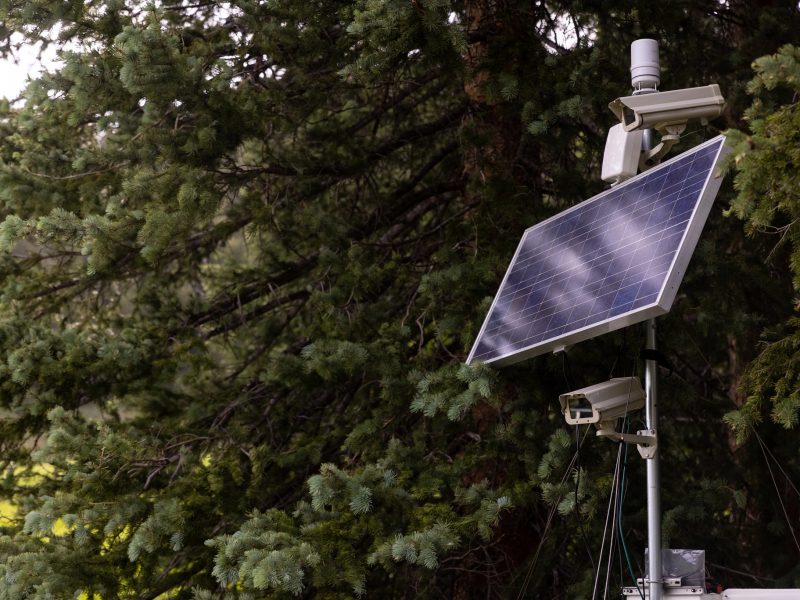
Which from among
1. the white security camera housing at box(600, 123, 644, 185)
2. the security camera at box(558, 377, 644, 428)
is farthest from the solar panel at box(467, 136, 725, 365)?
the security camera at box(558, 377, 644, 428)

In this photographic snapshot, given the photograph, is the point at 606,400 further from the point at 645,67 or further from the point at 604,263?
the point at 645,67

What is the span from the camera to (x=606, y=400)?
4.30m

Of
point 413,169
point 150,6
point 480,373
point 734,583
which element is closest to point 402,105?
point 413,169

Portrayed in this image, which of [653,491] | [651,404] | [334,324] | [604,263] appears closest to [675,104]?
[604,263]

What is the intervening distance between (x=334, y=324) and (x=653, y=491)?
2.60 meters

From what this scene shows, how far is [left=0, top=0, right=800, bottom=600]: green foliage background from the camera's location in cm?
507

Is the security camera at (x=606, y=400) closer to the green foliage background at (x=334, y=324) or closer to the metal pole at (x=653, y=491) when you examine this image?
the metal pole at (x=653, y=491)

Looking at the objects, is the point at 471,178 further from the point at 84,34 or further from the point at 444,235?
the point at 84,34

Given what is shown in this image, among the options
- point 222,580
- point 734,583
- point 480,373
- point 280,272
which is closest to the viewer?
point 222,580

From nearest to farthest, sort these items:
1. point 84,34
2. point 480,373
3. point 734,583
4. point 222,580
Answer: point 222,580
point 480,373
point 84,34
point 734,583

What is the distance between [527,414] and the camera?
5.50 meters

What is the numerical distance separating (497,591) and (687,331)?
2028mm

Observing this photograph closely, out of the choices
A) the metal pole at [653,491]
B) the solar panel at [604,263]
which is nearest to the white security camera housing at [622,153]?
the solar panel at [604,263]

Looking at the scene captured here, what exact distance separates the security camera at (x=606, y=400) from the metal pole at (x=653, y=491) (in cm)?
14
